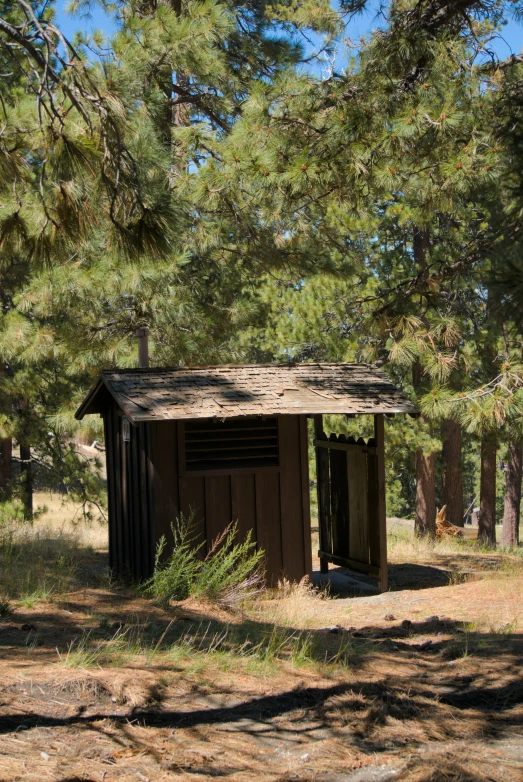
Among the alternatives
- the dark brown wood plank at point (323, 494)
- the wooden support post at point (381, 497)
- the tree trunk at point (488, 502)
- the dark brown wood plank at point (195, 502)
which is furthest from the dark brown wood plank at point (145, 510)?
the tree trunk at point (488, 502)

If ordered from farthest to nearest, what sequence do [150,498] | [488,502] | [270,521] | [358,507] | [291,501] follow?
[488,502] < [358,507] < [291,501] < [270,521] < [150,498]

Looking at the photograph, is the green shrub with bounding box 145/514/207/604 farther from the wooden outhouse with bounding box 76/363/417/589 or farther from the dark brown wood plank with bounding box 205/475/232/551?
the dark brown wood plank with bounding box 205/475/232/551

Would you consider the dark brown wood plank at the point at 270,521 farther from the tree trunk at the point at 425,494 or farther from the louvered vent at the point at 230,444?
the tree trunk at the point at 425,494

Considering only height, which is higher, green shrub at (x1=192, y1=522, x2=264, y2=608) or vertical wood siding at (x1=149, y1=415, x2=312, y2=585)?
vertical wood siding at (x1=149, y1=415, x2=312, y2=585)

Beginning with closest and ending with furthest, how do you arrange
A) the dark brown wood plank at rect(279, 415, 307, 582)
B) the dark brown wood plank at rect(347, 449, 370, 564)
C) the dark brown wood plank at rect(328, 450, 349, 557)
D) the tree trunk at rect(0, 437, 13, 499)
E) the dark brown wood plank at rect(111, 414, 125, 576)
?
the dark brown wood plank at rect(279, 415, 307, 582), the dark brown wood plank at rect(111, 414, 125, 576), the dark brown wood plank at rect(347, 449, 370, 564), the dark brown wood plank at rect(328, 450, 349, 557), the tree trunk at rect(0, 437, 13, 499)

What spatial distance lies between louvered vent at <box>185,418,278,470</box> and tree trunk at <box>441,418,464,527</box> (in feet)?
29.8

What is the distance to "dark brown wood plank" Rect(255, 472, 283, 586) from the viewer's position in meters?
9.74

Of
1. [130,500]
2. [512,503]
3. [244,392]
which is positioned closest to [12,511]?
[130,500]

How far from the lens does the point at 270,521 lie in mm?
9797

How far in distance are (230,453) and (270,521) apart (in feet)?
3.05

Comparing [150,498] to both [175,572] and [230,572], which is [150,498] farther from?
[230,572]

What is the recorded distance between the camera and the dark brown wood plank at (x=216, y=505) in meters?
9.49

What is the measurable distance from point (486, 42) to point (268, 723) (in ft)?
23.0

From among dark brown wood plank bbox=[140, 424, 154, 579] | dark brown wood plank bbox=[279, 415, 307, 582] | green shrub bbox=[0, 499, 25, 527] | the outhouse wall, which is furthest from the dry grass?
dark brown wood plank bbox=[279, 415, 307, 582]
